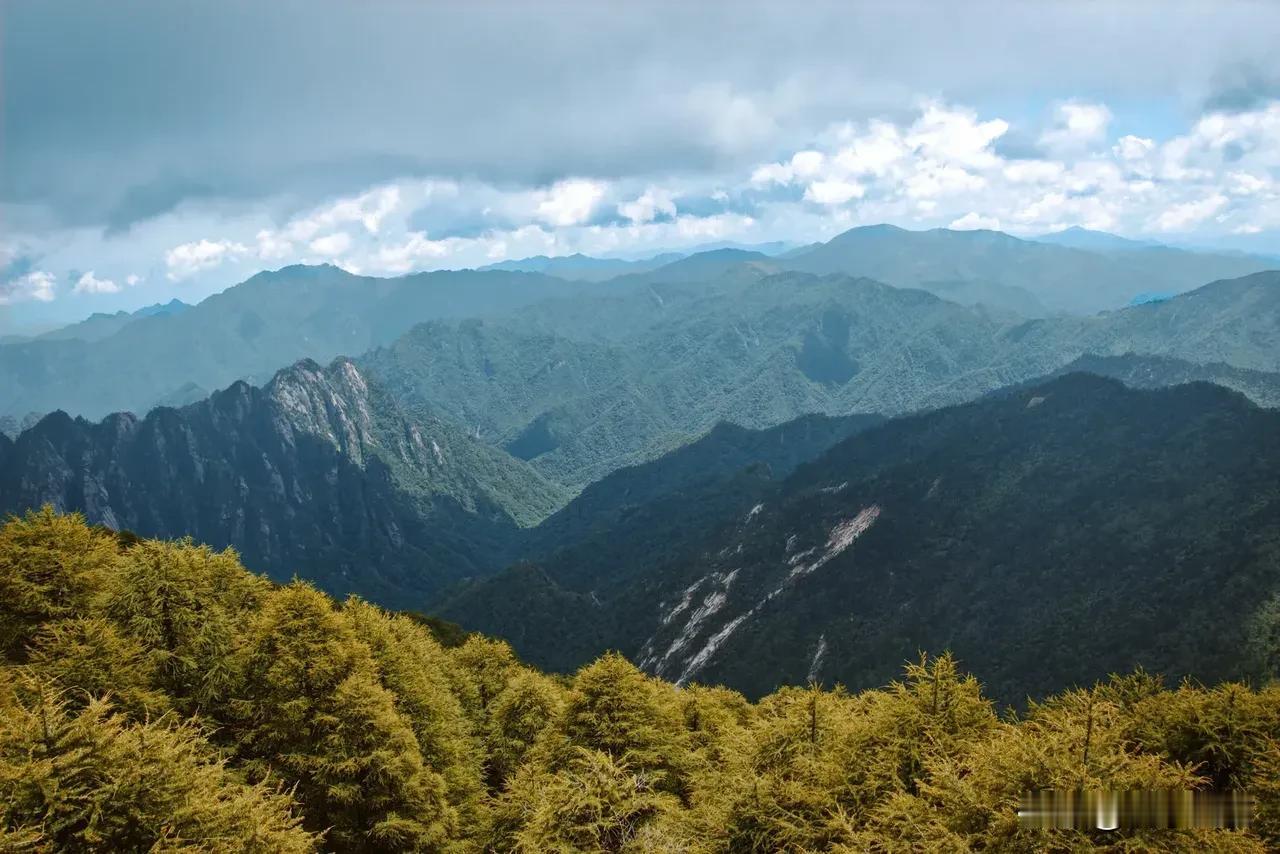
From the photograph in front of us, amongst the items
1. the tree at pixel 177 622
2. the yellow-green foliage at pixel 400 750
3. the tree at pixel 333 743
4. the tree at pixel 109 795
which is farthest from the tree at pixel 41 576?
the tree at pixel 109 795

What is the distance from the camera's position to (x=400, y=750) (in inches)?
1384

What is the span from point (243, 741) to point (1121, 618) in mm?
168162

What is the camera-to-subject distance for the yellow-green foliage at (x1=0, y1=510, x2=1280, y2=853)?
68.1 feet

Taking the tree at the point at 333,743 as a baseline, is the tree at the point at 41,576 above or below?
above

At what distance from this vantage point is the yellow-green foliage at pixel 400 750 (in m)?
20.8

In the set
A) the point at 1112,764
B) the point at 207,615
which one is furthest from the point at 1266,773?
the point at 207,615

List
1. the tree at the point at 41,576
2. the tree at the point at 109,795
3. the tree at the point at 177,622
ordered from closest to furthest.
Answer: the tree at the point at 109,795
the tree at the point at 177,622
the tree at the point at 41,576

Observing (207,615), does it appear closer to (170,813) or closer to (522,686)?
(170,813)

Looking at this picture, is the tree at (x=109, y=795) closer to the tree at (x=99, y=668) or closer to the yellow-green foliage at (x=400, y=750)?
the yellow-green foliage at (x=400, y=750)

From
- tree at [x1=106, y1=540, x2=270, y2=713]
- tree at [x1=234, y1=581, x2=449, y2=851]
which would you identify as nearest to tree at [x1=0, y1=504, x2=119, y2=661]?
tree at [x1=106, y1=540, x2=270, y2=713]

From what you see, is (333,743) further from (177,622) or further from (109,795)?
(109,795)

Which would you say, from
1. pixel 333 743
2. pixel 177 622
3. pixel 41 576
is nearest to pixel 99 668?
pixel 177 622

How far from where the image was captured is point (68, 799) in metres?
20.2

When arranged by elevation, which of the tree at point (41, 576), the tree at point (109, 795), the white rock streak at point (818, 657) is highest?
the tree at point (41, 576)
